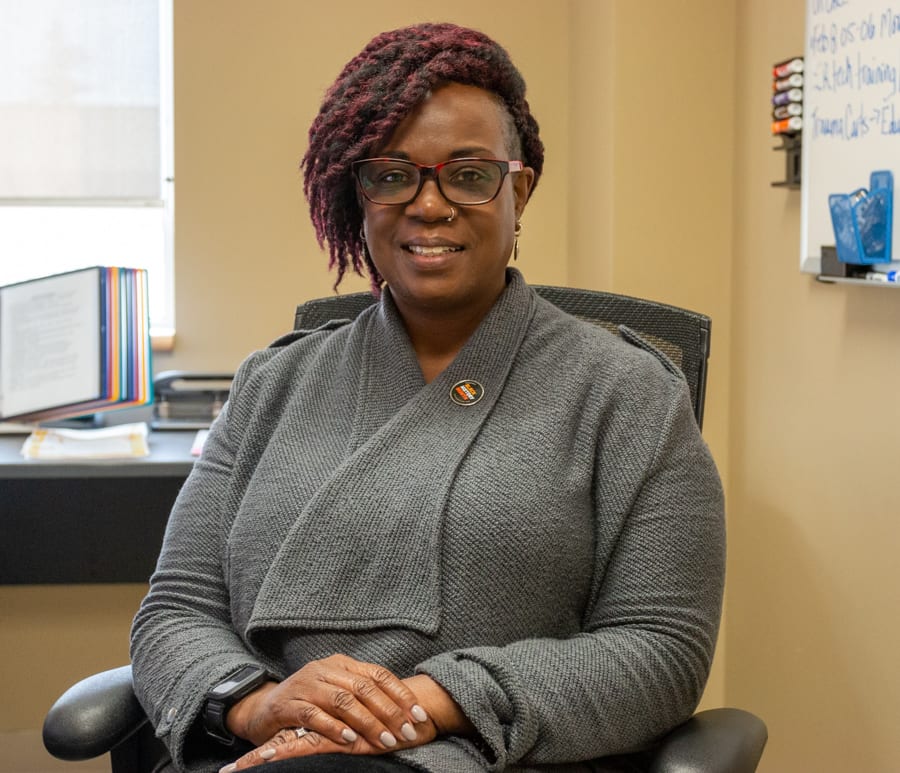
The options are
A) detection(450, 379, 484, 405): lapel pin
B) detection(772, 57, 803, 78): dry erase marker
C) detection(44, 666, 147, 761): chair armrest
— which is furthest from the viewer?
detection(772, 57, 803, 78): dry erase marker

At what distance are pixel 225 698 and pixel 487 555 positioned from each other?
320mm

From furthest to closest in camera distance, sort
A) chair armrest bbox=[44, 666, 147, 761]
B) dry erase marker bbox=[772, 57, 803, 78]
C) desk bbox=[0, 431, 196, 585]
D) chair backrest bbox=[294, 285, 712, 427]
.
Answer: desk bbox=[0, 431, 196, 585], dry erase marker bbox=[772, 57, 803, 78], chair backrest bbox=[294, 285, 712, 427], chair armrest bbox=[44, 666, 147, 761]

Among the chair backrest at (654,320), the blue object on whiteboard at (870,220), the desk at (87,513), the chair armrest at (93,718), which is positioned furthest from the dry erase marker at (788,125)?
the chair armrest at (93,718)

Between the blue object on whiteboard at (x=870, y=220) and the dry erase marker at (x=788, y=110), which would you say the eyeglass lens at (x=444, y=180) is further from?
the dry erase marker at (x=788, y=110)

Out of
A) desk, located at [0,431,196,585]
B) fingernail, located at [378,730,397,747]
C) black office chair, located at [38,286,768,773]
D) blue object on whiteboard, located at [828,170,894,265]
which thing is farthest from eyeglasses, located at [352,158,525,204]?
desk, located at [0,431,196,585]

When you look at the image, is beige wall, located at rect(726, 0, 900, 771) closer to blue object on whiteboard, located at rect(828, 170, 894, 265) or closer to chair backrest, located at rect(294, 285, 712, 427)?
blue object on whiteboard, located at rect(828, 170, 894, 265)

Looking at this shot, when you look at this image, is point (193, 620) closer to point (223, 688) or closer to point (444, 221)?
point (223, 688)

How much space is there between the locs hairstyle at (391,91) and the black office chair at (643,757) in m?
0.21

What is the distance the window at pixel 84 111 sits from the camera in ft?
8.59

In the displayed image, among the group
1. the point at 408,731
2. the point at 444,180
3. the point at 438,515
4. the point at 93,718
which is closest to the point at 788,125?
the point at 444,180

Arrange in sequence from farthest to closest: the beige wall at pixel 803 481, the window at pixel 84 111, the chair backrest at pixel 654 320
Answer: the window at pixel 84 111
the beige wall at pixel 803 481
the chair backrest at pixel 654 320

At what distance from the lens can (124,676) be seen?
1389 millimetres

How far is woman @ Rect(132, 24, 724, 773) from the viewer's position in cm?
122

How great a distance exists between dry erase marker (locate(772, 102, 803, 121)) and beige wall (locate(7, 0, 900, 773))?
131 mm
